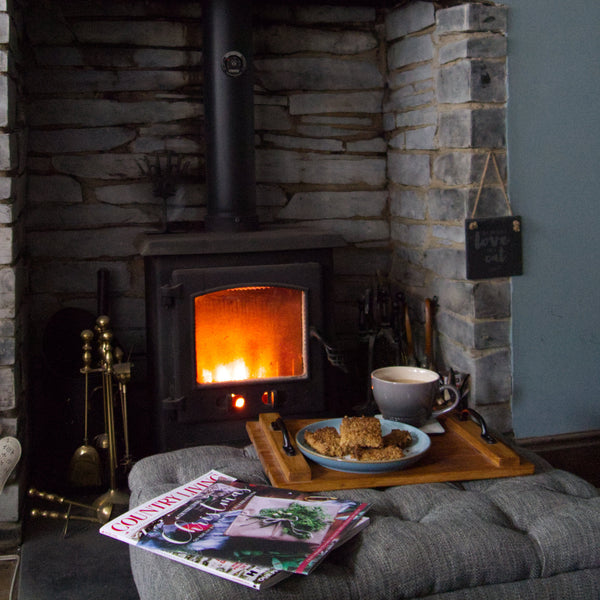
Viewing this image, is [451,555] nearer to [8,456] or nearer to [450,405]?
[450,405]

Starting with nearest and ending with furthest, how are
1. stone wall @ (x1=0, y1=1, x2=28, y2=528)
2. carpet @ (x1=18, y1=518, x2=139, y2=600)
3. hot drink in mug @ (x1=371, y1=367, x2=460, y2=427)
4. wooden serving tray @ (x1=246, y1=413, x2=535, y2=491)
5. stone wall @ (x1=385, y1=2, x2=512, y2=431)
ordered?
wooden serving tray @ (x1=246, y1=413, x2=535, y2=491)
hot drink in mug @ (x1=371, y1=367, x2=460, y2=427)
carpet @ (x1=18, y1=518, x2=139, y2=600)
stone wall @ (x1=0, y1=1, x2=28, y2=528)
stone wall @ (x1=385, y1=2, x2=512, y2=431)

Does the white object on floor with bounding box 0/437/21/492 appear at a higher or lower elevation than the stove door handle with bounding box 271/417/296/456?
lower

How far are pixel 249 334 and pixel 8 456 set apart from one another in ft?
2.83

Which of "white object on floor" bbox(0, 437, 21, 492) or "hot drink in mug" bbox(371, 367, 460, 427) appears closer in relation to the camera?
"hot drink in mug" bbox(371, 367, 460, 427)

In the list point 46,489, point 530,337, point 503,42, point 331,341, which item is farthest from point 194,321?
point 503,42

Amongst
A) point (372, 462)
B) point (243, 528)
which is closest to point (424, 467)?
point (372, 462)

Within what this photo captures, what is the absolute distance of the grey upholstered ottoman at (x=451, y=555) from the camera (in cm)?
131

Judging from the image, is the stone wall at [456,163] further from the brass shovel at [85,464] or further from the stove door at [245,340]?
the brass shovel at [85,464]

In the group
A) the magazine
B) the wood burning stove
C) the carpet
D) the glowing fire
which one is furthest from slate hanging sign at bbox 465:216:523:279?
the carpet

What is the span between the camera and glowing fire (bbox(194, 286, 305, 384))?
107 inches

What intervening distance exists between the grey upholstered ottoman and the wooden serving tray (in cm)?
3

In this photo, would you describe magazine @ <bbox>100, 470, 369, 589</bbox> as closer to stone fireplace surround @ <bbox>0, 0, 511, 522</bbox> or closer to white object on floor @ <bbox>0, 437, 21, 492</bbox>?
white object on floor @ <bbox>0, 437, 21, 492</bbox>

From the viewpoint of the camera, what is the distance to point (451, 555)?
1405 mm

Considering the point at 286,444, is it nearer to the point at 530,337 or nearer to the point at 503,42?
the point at 530,337
